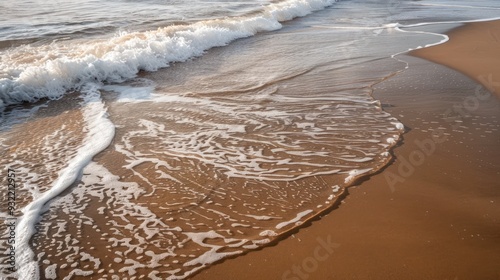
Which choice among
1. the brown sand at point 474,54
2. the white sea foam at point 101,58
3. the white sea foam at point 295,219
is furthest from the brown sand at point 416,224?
the white sea foam at point 101,58

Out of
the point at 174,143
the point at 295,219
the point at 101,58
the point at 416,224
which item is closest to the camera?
the point at 416,224

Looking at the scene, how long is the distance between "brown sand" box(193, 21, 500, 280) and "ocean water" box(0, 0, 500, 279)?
19 centimetres

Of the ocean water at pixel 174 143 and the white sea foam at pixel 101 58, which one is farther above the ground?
the white sea foam at pixel 101 58

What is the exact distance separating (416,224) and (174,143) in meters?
2.77

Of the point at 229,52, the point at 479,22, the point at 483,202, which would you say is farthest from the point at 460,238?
the point at 479,22

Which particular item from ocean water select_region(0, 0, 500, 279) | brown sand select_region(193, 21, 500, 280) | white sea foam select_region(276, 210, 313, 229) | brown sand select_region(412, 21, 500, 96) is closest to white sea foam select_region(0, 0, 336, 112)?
ocean water select_region(0, 0, 500, 279)

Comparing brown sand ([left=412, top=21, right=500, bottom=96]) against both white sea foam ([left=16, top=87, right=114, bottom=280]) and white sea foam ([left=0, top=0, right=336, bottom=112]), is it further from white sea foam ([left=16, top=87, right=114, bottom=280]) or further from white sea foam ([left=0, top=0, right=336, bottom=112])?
white sea foam ([left=16, top=87, right=114, bottom=280])

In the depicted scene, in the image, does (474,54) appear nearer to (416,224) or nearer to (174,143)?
(416,224)

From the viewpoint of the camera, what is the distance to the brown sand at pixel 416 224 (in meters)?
2.64

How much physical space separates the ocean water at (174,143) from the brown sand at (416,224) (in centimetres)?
19

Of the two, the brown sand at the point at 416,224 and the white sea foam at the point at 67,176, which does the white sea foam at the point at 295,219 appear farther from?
the white sea foam at the point at 67,176

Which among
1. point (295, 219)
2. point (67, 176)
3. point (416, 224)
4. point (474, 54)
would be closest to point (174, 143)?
point (67, 176)

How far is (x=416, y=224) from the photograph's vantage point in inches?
120

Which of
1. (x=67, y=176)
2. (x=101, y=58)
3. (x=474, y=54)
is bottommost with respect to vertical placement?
(x=67, y=176)
